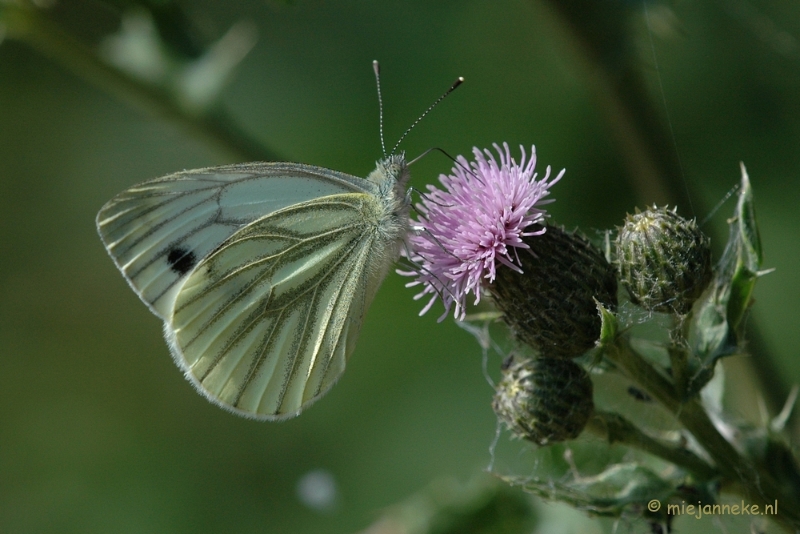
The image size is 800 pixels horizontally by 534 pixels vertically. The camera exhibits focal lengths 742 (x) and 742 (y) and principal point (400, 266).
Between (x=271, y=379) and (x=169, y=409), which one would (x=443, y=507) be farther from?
(x=169, y=409)

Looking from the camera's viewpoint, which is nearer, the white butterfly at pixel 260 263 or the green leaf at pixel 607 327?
the green leaf at pixel 607 327

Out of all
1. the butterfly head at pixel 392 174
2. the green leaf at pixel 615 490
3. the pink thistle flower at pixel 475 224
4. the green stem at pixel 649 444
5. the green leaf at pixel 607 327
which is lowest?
the green leaf at pixel 615 490

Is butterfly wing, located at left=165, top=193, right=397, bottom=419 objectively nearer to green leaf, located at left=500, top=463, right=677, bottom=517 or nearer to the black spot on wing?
the black spot on wing

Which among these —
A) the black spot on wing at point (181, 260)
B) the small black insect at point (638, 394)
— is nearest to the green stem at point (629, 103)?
the small black insect at point (638, 394)

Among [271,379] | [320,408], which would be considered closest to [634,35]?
[271,379]

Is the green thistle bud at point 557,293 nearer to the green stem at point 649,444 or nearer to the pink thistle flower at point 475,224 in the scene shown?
the pink thistle flower at point 475,224

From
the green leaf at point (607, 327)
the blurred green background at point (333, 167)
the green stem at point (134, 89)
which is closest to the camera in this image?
the green leaf at point (607, 327)

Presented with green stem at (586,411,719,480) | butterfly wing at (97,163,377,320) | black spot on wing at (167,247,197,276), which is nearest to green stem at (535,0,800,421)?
green stem at (586,411,719,480)
